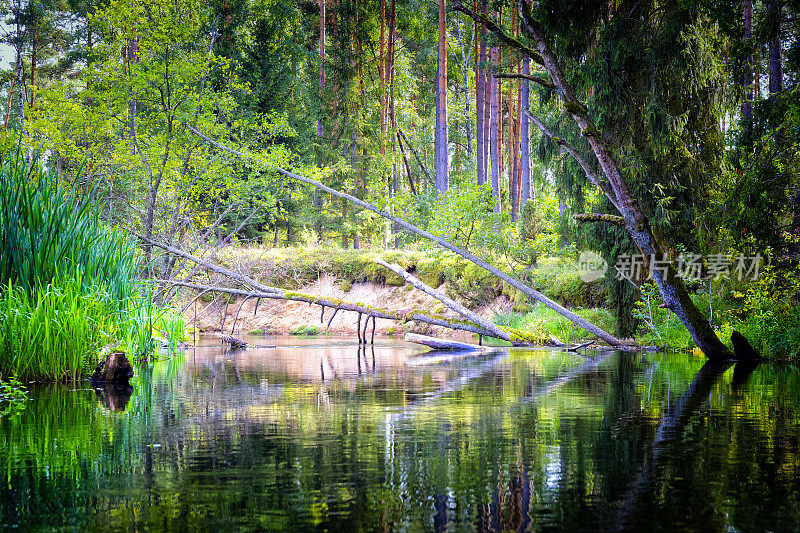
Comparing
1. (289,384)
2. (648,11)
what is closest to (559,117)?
(648,11)

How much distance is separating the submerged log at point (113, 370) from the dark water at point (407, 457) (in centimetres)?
58

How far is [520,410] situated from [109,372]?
4941mm

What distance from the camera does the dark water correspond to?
2.88 m

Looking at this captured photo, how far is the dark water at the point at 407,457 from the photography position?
2881 mm

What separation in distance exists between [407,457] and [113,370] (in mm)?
5379

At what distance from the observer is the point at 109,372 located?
27.0 ft

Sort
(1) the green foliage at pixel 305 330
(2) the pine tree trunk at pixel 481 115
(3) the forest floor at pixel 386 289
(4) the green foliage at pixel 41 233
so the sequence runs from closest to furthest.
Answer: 1. (4) the green foliage at pixel 41 233
2. (3) the forest floor at pixel 386 289
3. (2) the pine tree trunk at pixel 481 115
4. (1) the green foliage at pixel 305 330

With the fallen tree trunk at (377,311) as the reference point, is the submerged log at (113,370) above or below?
below

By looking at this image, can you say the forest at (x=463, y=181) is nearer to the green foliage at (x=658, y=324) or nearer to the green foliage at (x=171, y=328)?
the green foliage at (x=658, y=324)

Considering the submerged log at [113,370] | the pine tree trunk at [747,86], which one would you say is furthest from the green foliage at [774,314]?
the submerged log at [113,370]

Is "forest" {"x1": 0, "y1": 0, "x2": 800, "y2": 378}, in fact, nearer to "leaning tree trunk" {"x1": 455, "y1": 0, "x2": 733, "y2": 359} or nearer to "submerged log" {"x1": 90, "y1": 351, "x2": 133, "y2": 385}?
"leaning tree trunk" {"x1": 455, "y1": 0, "x2": 733, "y2": 359}

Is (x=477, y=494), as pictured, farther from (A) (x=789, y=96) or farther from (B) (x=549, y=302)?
(B) (x=549, y=302)

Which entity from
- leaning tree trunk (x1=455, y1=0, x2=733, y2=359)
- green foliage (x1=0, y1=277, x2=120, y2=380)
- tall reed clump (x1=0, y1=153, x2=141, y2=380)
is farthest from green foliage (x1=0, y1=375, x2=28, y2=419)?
leaning tree trunk (x1=455, y1=0, x2=733, y2=359)

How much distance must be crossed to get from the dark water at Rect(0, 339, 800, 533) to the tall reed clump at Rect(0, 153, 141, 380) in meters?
0.52
